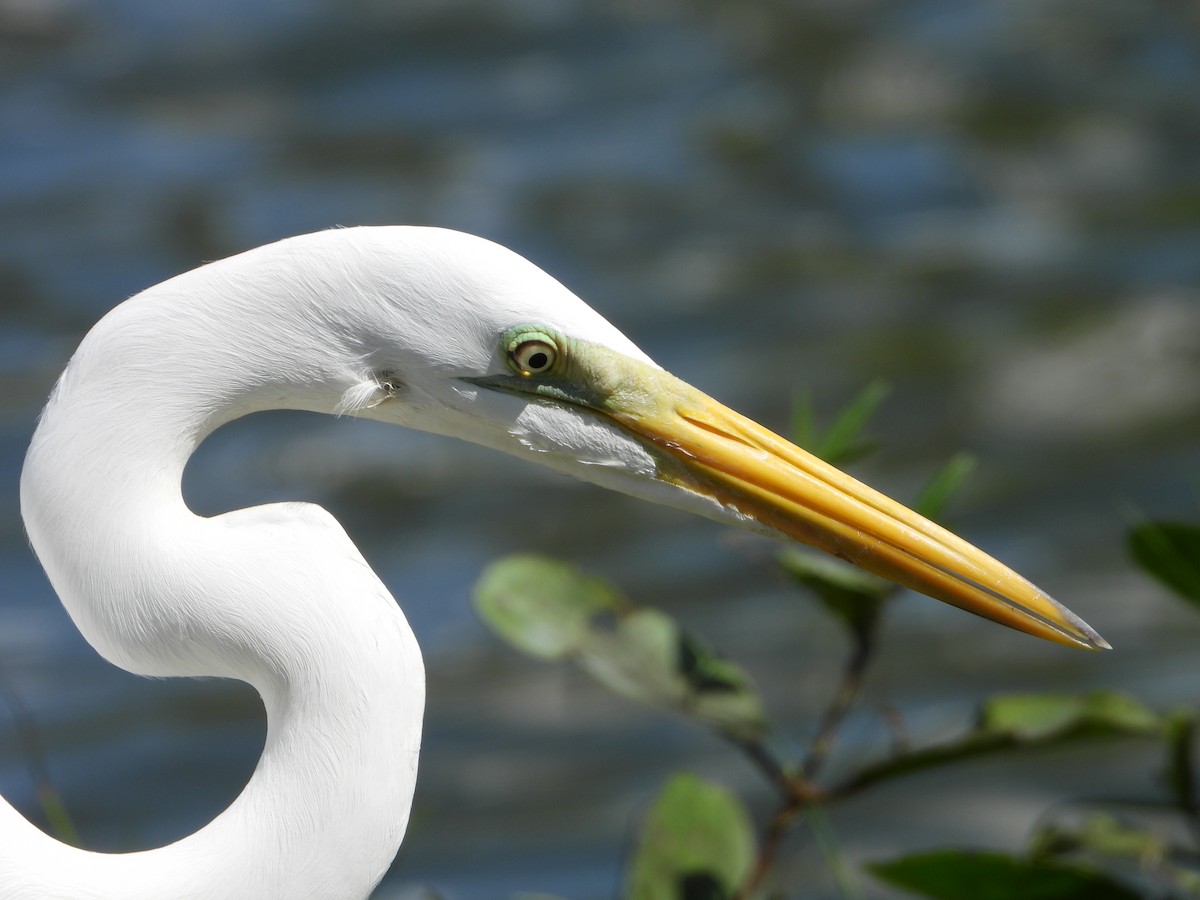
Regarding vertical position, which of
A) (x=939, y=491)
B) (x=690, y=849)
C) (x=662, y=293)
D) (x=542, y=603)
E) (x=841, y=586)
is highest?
(x=662, y=293)

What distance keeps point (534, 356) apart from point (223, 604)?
0.40 metres

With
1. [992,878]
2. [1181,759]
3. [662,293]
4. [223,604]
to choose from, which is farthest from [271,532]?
[662,293]

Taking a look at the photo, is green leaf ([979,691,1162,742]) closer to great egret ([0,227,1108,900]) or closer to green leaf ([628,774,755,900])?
green leaf ([628,774,755,900])

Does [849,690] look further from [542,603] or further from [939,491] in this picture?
[542,603]

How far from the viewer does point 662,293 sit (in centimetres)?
661

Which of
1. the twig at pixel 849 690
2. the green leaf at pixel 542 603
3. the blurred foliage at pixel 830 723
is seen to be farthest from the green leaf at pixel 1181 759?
the green leaf at pixel 542 603

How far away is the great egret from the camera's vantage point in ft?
5.06

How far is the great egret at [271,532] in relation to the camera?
1.54m

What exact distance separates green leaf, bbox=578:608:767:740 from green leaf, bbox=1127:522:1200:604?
61 centimetres

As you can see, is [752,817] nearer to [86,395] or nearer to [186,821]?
[186,821]

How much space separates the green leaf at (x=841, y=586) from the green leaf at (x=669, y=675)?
20 cm

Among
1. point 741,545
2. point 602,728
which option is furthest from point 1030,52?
point 741,545

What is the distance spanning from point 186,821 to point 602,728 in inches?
52.4

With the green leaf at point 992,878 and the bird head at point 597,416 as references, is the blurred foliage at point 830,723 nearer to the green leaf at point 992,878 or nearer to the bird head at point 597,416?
the green leaf at point 992,878
